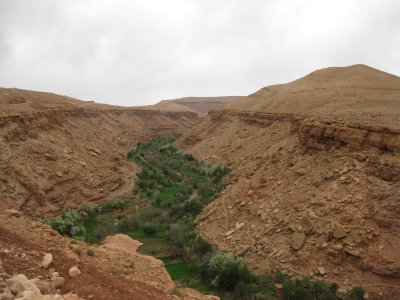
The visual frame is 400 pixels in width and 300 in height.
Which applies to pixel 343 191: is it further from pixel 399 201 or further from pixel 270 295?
pixel 270 295

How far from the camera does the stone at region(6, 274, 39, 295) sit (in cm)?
638

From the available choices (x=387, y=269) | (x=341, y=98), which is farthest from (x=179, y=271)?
(x=341, y=98)

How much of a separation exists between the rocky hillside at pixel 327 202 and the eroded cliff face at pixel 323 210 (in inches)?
1.5

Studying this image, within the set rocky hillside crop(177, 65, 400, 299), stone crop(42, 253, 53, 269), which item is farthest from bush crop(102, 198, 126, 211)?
stone crop(42, 253, 53, 269)

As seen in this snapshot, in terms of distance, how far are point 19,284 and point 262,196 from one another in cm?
1534

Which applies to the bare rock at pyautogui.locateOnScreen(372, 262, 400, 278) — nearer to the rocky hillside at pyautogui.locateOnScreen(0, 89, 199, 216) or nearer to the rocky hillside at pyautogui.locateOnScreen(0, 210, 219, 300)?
the rocky hillside at pyautogui.locateOnScreen(0, 210, 219, 300)

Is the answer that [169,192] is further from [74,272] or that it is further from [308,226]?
[74,272]

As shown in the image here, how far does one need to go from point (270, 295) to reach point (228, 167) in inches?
725

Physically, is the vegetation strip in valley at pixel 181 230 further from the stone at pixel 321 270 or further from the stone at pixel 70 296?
the stone at pixel 70 296

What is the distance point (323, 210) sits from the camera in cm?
1650

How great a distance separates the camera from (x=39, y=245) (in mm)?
9195

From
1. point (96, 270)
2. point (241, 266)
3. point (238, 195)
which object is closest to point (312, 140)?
point (238, 195)

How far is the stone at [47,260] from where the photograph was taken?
8.08 metres

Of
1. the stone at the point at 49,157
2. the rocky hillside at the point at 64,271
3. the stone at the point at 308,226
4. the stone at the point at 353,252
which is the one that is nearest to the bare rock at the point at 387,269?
the stone at the point at 353,252
